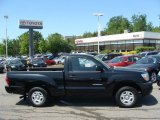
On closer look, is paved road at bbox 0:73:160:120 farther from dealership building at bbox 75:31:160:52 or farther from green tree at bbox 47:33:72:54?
Answer: green tree at bbox 47:33:72:54

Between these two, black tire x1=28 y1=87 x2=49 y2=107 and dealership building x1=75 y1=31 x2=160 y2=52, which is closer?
black tire x1=28 y1=87 x2=49 y2=107

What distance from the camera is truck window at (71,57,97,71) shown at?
9.53m

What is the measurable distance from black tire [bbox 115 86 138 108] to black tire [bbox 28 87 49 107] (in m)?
2.37

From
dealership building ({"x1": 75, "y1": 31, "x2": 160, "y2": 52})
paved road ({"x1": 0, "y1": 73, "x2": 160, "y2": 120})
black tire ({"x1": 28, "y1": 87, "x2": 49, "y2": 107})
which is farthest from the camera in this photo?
dealership building ({"x1": 75, "y1": 31, "x2": 160, "y2": 52})

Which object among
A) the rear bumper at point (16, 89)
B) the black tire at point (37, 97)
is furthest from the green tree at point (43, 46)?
the black tire at point (37, 97)

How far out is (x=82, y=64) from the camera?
9.62 m

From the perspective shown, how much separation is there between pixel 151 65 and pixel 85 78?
7567 mm

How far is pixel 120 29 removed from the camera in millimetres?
132750

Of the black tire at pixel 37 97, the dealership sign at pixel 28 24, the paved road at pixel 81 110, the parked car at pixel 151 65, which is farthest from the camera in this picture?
the dealership sign at pixel 28 24

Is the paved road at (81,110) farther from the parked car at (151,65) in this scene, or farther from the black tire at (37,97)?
the parked car at (151,65)

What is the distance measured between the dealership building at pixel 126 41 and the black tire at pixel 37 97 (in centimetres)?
4495

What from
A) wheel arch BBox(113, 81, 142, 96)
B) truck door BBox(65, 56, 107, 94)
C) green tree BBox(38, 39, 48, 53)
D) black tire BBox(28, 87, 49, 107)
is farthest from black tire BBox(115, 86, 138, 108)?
green tree BBox(38, 39, 48, 53)

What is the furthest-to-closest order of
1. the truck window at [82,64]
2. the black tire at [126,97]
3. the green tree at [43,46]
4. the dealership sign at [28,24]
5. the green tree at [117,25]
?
the green tree at [117,25]
the green tree at [43,46]
the dealership sign at [28,24]
the truck window at [82,64]
the black tire at [126,97]

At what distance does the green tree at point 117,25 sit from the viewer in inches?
5182
